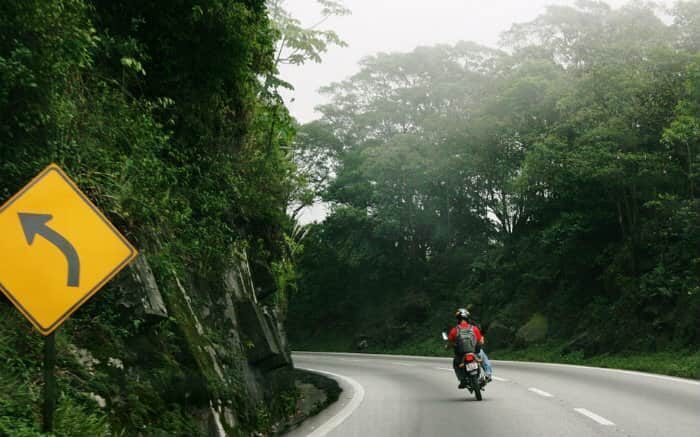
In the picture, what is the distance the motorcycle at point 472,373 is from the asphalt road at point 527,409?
25 centimetres

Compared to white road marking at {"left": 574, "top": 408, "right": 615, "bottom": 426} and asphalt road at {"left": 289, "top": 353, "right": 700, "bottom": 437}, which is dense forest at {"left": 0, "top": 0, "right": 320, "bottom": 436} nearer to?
asphalt road at {"left": 289, "top": 353, "right": 700, "bottom": 437}

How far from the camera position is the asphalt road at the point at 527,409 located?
8.05 meters

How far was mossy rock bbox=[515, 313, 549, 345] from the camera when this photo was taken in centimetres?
2866

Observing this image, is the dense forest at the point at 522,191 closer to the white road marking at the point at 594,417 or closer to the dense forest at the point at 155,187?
the dense forest at the point at 155,187

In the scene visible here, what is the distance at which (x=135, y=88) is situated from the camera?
37.5 ft

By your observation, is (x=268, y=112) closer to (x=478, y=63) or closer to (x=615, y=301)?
(x=615, y=301)

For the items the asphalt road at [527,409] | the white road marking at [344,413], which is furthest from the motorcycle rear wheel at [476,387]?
the white road marking at [344,413]

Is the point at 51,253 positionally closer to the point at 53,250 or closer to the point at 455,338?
the point at 53,250

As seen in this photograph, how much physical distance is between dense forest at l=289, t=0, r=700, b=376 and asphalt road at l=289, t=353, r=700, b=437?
6.06 m

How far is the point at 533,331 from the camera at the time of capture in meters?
29.2

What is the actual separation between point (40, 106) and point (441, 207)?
34655mm

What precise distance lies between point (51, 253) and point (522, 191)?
23.6 m

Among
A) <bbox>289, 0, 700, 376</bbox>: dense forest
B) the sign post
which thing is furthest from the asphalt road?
<bbox>289, 0, 700, 376</bbox>: dense forest

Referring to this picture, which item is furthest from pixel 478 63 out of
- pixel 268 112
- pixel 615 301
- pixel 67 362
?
pixel 67 362
